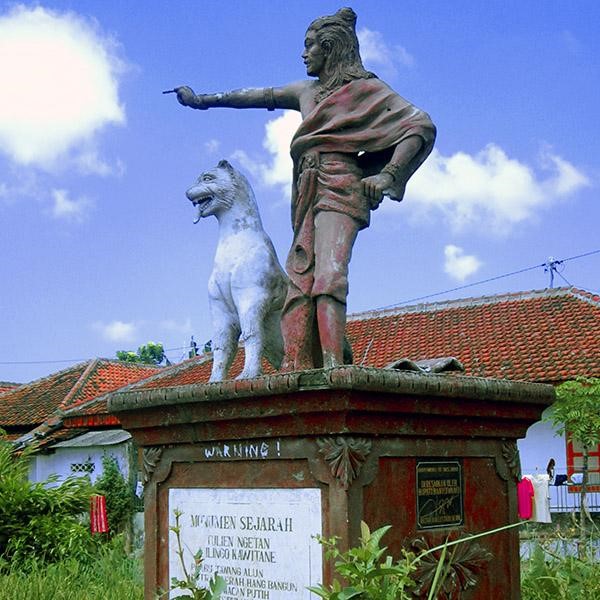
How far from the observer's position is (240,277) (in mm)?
4688

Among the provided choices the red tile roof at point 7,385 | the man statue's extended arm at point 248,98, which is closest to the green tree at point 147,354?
the red tile roof at point 7,385

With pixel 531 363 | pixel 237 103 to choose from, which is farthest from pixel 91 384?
pixel 237 103

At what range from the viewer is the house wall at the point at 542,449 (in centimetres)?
1728

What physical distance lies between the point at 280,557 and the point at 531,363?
14153mm

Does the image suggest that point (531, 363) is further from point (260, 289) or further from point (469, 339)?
point (260, 289)

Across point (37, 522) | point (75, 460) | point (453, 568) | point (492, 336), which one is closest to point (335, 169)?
point (453, 568)

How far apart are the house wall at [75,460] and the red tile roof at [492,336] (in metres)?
2.03

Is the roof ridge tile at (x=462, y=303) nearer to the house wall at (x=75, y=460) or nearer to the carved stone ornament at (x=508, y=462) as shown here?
the house wall at (x=75, y=460)

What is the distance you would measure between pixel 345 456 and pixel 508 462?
115 cm

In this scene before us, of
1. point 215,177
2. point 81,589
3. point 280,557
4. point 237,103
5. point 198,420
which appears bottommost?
point 81,589

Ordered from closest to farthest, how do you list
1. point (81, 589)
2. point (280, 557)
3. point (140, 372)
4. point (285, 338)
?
point (280, 557) → point (285, 338) → point (81, 589) → point (140, 372)

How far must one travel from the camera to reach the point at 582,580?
4.77 meters

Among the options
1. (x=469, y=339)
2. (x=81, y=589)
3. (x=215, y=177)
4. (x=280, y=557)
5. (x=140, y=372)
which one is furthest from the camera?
(x=140, y=372)

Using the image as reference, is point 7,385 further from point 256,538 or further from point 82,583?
point 256,538
